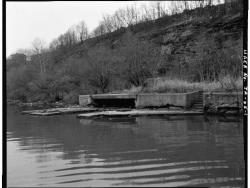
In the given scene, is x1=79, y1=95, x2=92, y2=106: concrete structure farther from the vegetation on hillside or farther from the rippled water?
the rippled water

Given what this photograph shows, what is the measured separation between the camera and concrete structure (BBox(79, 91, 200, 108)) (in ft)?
58.3

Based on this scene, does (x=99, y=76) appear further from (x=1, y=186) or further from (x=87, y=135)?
(x=1, y=186)

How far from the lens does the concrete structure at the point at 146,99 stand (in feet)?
58.3

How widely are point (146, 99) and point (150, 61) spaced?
23.3 feet

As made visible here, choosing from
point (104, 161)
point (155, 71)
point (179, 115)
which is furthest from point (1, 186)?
point (155, 71)

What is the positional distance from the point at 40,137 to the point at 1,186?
6880 millimetres

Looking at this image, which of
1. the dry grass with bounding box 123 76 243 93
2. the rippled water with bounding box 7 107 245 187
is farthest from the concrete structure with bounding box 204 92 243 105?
the rippled water with bounding box 7 107 245 187

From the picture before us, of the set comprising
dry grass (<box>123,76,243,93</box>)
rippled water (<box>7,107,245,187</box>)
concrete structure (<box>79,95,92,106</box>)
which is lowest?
rippled water (<box>7,107,245,187</box>)

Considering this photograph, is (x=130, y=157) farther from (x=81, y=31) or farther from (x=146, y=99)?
(x=146, y=99)

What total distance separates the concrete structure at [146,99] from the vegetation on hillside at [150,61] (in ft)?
4.22

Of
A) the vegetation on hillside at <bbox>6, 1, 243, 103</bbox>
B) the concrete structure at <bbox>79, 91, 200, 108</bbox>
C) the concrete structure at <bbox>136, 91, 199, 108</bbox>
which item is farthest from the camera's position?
Answer: the vegetation on hillside at <bbox>6, 1, 243, 103</bbox>

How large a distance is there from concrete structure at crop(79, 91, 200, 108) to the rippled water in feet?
20.2

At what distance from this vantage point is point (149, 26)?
96.1ft

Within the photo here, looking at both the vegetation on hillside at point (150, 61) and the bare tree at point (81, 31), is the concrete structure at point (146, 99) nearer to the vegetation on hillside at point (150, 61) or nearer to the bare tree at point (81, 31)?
the vegetation on hillside at point (150, 61)
